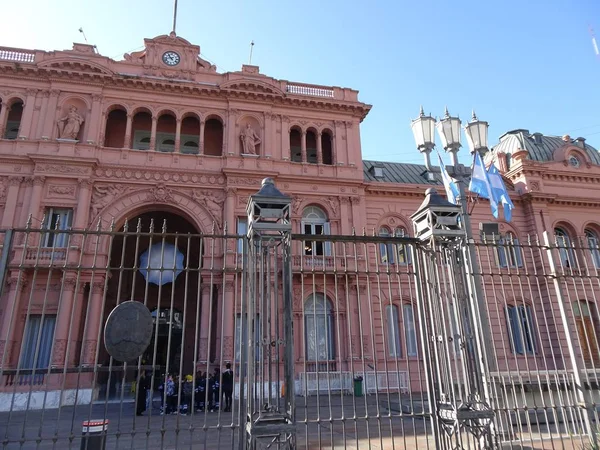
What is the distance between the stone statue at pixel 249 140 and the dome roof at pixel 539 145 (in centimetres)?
1538

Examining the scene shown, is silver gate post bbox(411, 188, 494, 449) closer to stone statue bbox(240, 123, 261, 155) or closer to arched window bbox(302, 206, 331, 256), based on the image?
arched window bbox(302, 206, 331, 256)

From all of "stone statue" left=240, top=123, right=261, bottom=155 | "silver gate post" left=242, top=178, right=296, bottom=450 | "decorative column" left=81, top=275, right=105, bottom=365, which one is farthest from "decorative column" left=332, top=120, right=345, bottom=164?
"silver gate post" left=242, top=178, right=296, bottom=450

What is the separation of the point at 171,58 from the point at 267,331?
18.9 meters

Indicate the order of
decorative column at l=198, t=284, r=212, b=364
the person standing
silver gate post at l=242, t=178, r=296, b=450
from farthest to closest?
decorative column at l=198, t=284, r=212, b=364, the person standing, silver gate post at l=242, t=178, r=296, b=450

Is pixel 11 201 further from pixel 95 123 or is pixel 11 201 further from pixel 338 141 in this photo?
pixel 338 141

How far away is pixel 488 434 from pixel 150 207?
16507 mm

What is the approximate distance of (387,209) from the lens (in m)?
21.3

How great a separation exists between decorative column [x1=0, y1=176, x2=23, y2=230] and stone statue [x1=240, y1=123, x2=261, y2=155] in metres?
9.70

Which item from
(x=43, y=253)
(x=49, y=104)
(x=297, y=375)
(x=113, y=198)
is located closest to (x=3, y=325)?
(x=43, y=253)

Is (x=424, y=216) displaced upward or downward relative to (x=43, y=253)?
downward

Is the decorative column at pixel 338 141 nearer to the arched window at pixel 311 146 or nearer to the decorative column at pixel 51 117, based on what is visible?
the arched window at pixel 311 146

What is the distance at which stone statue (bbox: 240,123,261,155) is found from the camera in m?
20.0

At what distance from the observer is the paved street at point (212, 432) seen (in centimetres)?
549

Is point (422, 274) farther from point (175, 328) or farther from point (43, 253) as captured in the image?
point (175, 328)
